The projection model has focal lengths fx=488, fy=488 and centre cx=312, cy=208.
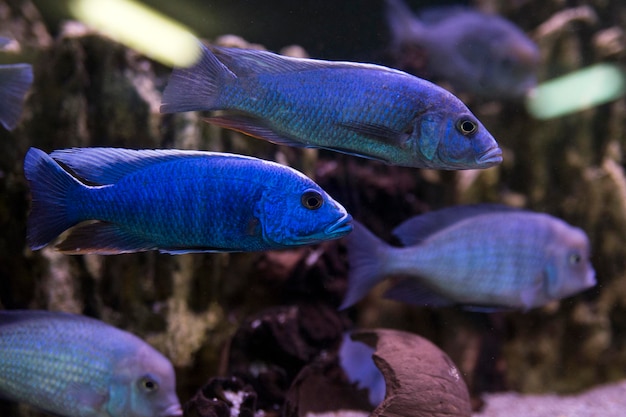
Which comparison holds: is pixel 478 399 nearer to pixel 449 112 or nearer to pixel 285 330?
pixel 285 330

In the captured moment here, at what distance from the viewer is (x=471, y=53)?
4.36 metres

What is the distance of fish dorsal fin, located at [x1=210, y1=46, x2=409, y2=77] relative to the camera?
62.1 inches

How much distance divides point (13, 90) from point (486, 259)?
2847 millimetres

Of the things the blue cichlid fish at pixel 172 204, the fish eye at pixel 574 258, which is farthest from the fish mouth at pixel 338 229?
the fish eye at pixel 574 258

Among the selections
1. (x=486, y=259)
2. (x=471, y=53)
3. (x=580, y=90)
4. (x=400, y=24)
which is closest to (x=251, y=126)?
(x=486, y=259)

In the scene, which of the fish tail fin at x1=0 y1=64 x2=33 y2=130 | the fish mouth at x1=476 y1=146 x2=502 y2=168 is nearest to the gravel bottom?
the fish mouth at x1=476 y1=146 x2=502 y2=168

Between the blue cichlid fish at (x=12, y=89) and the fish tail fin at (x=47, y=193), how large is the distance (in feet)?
4.32

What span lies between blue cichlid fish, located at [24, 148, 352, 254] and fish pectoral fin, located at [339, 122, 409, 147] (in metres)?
0.25

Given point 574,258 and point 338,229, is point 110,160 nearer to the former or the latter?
point 338,229

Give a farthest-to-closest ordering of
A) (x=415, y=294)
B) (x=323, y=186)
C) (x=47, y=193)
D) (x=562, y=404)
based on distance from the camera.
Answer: (x=562, y=404) → (x=323, y=186) → (x=415, y=294) → (x=47, y=193)

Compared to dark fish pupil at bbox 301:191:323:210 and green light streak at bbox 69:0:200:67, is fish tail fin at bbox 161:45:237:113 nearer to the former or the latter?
dark fish pupil at bbox 301:191:323:210

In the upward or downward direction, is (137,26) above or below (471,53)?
below

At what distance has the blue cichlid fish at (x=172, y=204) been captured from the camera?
1.48 meters

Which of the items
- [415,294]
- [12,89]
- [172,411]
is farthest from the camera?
[415,294]
